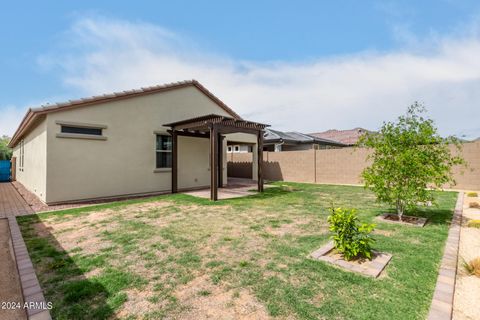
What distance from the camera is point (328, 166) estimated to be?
49.8 feet

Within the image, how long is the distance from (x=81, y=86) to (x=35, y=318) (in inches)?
603

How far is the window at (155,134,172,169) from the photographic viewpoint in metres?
11.2

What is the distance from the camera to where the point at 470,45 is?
8664 mm

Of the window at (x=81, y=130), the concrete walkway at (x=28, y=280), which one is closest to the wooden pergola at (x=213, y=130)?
the window at (x=81, y=130)

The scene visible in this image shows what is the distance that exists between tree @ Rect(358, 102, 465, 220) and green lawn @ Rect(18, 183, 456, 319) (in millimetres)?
818

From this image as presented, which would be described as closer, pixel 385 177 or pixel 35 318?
pixel 35 318

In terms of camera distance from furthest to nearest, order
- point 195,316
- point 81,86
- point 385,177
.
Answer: point 81,86
point 385,177
point 195,316

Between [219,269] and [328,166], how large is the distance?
13.4 m

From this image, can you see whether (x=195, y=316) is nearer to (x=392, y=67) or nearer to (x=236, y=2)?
(x=236, y=2)

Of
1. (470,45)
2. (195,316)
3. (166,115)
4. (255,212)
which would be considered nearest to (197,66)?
(166,115)

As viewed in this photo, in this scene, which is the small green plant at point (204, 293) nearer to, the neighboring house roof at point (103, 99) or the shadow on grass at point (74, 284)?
the shadow on grass at point (74, 284)

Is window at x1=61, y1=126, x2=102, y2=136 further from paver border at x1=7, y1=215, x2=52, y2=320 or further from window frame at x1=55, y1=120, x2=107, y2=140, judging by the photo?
paver border at x1=7, y1=215, x2=52, y2=320

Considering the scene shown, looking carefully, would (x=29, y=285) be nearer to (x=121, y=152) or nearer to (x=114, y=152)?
(x=114, y=152)

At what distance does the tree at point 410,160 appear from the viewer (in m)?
5.32
